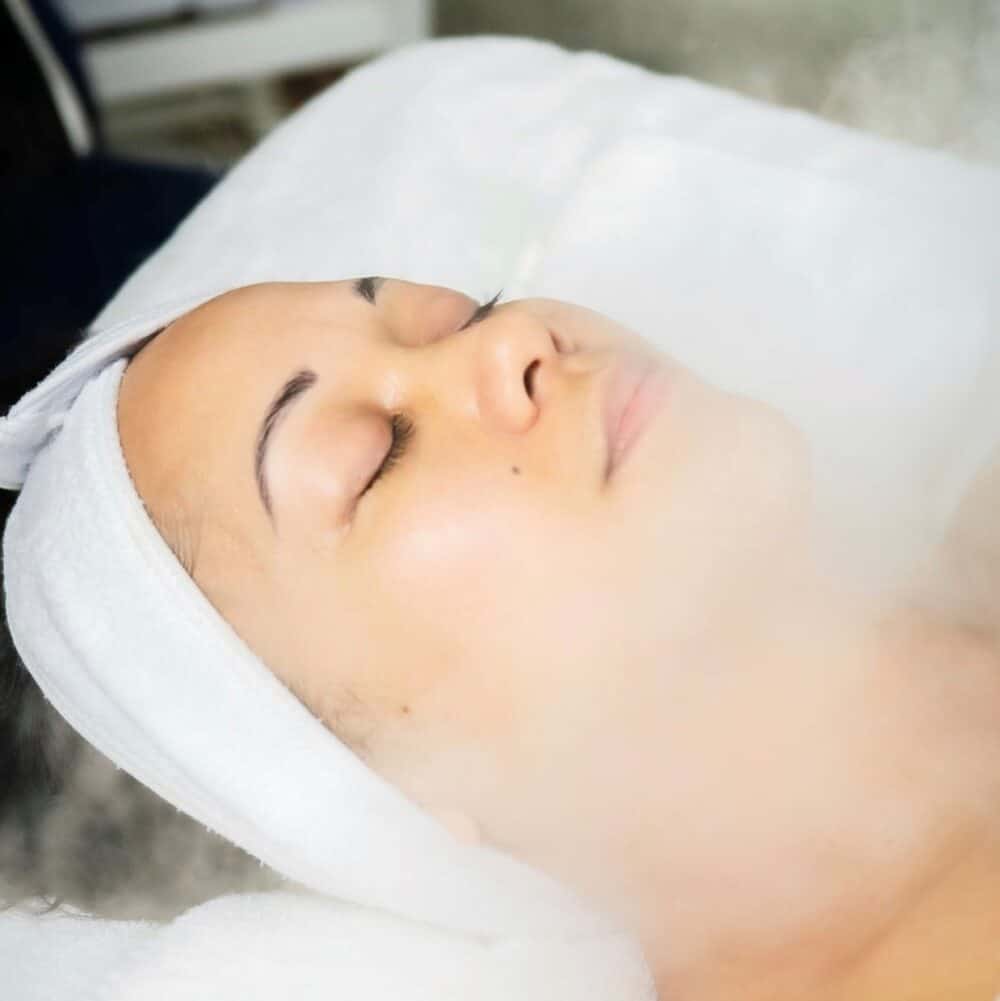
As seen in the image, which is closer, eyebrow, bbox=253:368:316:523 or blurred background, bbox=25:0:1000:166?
eyebrow, bbox=253:368:316:523

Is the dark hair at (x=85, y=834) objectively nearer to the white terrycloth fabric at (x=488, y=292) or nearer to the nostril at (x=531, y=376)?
the white terrycloth fabric at (x=488, y=292)

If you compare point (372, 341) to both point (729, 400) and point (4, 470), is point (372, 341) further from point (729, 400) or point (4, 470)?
point (4, 470)

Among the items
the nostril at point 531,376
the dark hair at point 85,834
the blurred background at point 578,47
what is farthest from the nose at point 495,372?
the blurred background at point 578,47

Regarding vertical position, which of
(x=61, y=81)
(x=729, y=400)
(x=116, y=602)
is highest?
(x=729, y=400)

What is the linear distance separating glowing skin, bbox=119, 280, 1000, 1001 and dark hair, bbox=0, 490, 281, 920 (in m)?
0.18

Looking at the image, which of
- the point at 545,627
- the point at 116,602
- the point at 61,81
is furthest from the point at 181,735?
the point at 61,81

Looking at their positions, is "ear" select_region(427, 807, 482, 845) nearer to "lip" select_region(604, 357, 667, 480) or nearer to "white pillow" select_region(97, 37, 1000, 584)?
"lip" select_region(604, 357, 667, 480)

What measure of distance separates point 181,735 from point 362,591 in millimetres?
179

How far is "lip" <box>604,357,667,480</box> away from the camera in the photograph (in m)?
0.79

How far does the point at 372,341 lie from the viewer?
800 millimetres

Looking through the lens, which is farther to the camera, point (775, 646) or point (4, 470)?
point (4, 470)

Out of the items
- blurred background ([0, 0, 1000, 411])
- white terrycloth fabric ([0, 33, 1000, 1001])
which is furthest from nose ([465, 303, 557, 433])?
blurred background ([0, 0, 1000, 411])

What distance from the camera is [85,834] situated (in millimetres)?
847

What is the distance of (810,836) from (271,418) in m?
0.55
